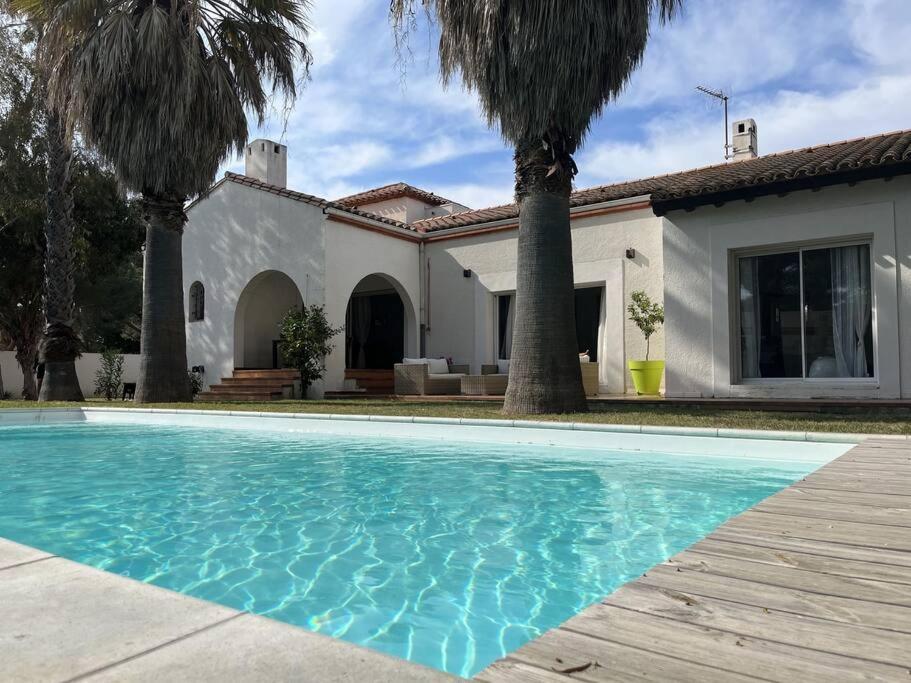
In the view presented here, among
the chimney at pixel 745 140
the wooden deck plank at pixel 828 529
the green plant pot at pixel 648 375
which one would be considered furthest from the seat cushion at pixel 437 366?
the wooden deck plank at pixel 828 529

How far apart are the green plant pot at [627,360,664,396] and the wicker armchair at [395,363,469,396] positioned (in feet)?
12.8

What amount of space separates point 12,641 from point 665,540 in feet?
10.8

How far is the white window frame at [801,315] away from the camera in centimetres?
1107

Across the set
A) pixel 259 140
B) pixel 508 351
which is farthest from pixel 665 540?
pixel 259 140

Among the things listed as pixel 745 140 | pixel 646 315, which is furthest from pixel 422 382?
pixel 745 140

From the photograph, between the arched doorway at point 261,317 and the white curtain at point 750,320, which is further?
the arched doorway at point 261,317

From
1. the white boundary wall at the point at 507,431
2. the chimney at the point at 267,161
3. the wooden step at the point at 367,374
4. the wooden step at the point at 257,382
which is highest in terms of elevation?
the chimney at the point at 267,161

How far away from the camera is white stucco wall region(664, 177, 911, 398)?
425 inches

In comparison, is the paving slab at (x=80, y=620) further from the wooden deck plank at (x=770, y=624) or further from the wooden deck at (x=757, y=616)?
the wooden deck plank at (x=770, y=624)

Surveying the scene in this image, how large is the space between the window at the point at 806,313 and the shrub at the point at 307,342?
8.79 metres

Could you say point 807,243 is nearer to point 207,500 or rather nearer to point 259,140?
point 207,500

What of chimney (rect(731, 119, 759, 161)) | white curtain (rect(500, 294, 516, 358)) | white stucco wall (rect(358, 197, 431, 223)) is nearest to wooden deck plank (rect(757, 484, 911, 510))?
white curtain (rect(500, 294, 516, 358))

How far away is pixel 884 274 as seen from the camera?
35.8 feet

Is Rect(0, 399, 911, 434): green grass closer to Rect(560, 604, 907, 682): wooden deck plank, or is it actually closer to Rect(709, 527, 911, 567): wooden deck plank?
Rect(709, 527, 911, 567): wooden deck plank
